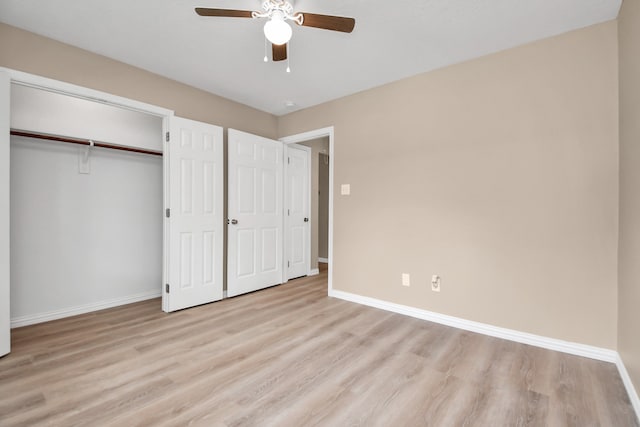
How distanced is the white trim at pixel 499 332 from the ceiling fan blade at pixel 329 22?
2.58 metres

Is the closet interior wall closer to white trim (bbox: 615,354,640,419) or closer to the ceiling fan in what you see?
the ceiling fan

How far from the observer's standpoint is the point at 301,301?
3.45 m

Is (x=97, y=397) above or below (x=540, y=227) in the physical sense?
below

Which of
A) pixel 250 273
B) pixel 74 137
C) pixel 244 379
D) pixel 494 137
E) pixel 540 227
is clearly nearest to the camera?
pixel 244 379

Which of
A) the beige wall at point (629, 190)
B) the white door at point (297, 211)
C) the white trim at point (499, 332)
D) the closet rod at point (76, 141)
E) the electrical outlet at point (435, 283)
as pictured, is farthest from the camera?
the white door at point (297, 211)

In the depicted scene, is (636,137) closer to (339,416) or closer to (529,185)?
(529,185)

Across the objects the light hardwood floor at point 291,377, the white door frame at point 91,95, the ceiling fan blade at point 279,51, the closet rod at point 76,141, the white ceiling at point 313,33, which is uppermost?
the white ceiling at point 313,33

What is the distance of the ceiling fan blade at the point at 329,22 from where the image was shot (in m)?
1.77

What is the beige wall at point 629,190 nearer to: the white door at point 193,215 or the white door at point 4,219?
the white door at point 193,215

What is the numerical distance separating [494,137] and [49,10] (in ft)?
11.8

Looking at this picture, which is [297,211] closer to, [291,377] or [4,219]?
[291,377]

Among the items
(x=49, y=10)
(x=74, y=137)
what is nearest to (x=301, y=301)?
(x=74, y=137)

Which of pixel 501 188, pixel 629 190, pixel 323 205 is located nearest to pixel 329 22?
pixel 501 188

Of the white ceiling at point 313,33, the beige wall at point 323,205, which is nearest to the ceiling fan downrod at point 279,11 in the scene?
the white ceiling at point 313,33
